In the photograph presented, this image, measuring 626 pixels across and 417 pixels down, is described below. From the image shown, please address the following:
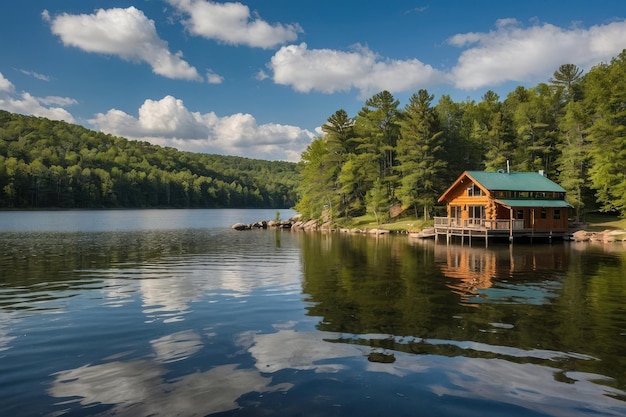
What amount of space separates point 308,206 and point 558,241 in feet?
140

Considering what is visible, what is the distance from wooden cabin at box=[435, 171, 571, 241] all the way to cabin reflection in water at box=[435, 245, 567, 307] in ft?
13.3

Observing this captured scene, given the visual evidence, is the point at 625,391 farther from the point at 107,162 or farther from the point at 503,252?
the point at 107,162

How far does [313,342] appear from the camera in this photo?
1268 centimetres

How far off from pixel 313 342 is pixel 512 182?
43977 mm

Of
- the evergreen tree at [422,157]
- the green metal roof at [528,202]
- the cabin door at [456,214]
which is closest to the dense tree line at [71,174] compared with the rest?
the evergreen tree at [422,157]

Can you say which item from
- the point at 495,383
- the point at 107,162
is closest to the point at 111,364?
the point at 495,383

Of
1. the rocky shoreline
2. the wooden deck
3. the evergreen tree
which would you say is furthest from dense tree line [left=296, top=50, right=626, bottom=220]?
the wooden deck

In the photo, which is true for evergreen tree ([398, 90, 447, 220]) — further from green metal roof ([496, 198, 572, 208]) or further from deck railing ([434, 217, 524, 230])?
green metal roof ([496, 198, 572, 208])

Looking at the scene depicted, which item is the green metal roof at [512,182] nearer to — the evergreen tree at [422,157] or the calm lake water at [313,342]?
the evergreen tree at [422,157]

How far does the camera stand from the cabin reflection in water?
21.6m

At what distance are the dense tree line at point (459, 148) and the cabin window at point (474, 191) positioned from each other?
12161mm

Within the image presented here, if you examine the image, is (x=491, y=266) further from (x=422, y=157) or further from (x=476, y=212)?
(x=422, y=157)

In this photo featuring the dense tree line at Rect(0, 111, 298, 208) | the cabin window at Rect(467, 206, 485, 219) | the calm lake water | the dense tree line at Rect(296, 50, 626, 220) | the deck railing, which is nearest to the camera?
the calm lake water

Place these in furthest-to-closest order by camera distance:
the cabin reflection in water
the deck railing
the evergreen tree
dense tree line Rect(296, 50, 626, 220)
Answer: the evergreen tree < dense tree line Rect(296, 50, 626, 220) < the deck railing < the cabin reflection in water
